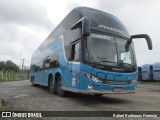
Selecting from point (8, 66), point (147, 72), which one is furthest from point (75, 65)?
point (8, 66)

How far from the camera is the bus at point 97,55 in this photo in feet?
30.8

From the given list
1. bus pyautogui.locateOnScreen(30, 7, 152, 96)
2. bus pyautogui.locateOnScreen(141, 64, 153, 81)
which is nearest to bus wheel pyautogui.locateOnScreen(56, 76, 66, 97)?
bus pyautogui.locateOnScreen(30, 7, 152, 96)

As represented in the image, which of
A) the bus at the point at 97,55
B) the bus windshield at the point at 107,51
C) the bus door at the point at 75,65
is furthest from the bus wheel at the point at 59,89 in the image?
the bus windshield at the point at 107,51

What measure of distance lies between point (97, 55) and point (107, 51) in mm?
502

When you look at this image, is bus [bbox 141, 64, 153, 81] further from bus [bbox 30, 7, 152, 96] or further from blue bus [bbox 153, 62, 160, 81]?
bus [bbox 30, 7, 152, 96]

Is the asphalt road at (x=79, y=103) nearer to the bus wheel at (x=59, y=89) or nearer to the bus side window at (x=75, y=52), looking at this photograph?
the bus wheel at (x=59, y=89)

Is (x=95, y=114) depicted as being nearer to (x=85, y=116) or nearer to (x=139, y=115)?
(x=85, y=116)

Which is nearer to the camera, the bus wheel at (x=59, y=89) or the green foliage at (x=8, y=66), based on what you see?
the bus wheel at (x=59, y=89)

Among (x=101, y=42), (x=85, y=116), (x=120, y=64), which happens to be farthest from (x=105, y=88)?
(x=85, y=116)

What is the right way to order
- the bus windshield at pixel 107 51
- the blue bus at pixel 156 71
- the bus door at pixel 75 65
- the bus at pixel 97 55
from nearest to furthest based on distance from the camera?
the bus at pixel 97 55 → the bus windshield at pixel 107 51 → the bus door at pixel 75 65 → the blue bus at pixel 156 71

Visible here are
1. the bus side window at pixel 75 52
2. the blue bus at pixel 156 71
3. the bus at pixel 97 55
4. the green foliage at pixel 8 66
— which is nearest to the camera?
the bus at pixel 97 55

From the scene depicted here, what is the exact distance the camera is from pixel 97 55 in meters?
9.59

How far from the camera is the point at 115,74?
31.7ft

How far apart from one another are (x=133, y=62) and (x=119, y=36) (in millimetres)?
1191
